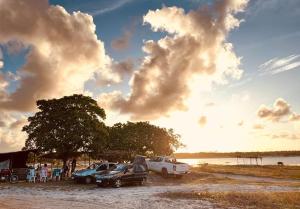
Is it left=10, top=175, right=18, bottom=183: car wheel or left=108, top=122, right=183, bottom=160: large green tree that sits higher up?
left=108, top=122, right=183, bottom=160: large green tree

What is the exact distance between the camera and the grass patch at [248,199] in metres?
18.7

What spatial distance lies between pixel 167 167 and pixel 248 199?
1733 centimetres

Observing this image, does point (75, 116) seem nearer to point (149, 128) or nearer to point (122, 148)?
point (122, 148)

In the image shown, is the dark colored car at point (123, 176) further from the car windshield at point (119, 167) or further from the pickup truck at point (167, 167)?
the pickup truck at point (167, 167)

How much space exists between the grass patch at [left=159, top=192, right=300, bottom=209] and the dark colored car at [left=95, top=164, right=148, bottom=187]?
678 cm

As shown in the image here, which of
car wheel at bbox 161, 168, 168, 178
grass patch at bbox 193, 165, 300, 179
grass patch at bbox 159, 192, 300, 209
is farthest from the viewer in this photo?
grass patch at bbox 193, 165, 300, 179

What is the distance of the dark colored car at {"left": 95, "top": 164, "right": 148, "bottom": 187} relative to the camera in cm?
2894

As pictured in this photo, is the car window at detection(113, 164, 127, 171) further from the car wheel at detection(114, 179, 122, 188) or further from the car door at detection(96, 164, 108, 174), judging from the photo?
the car door at detection(96, 164, 108, 174)

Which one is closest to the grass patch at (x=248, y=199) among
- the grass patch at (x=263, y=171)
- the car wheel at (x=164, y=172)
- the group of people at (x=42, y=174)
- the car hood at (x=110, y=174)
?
the car hood at (x=110, y=174)

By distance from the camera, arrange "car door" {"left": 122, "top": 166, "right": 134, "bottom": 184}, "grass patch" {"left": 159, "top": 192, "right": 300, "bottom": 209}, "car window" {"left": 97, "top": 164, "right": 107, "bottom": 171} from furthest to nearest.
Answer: "car window" {"left": 97, "top": 164, "right": 107, "bottom": 171} → "car door" {"left": 122, "top": 166, "right": 134, "bottom": 184} → "grass patch" {"left": 159, "top": 192, "right": 300, "bottom": 209}

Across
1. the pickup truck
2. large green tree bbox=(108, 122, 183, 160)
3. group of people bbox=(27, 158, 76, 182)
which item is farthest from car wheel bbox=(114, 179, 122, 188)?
large green tree bbox=(108, 122, 183, 160)

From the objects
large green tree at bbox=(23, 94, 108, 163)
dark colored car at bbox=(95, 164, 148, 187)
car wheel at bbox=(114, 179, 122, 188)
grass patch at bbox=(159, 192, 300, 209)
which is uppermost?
large green tree at bbox=(23, 94, 108, 163)

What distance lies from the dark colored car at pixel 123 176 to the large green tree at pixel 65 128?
8.23 m

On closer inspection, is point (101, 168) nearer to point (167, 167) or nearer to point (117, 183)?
point (117, 183)
